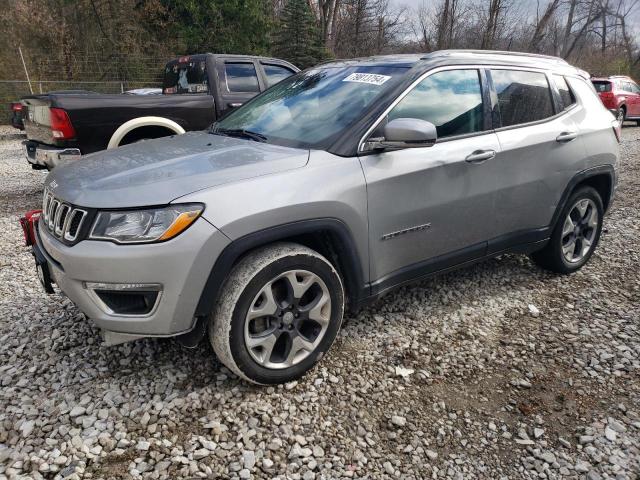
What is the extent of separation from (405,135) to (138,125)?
433 centimetres

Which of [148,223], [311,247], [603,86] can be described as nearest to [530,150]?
[311,247]

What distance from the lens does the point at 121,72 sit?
19.7m

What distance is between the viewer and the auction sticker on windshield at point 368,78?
3.04 m

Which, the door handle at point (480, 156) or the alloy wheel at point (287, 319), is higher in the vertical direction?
the door handle at point (480, 156)

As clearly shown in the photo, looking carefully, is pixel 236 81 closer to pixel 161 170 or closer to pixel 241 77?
pixel 241 77

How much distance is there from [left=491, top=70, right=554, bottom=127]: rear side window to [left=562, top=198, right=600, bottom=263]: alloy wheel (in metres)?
0.88

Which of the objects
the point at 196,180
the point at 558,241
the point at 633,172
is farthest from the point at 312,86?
the point at 633,172

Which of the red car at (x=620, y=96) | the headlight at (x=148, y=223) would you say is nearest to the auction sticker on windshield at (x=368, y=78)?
the headlight at (x=148, y=223)

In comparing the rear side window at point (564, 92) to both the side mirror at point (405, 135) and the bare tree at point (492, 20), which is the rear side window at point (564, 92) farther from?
the bare tree at point (492, 20)

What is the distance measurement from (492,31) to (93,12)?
75.7 ft

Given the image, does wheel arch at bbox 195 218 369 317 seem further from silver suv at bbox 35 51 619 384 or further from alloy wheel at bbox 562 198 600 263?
alloy wheel at bbox 562 198 600 263

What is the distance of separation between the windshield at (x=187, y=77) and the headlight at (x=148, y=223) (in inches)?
202

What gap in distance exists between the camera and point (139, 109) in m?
5.96

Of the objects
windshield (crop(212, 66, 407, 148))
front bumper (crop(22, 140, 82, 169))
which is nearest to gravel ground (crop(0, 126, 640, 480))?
windshield (crop(212, 66, 407, 148))
